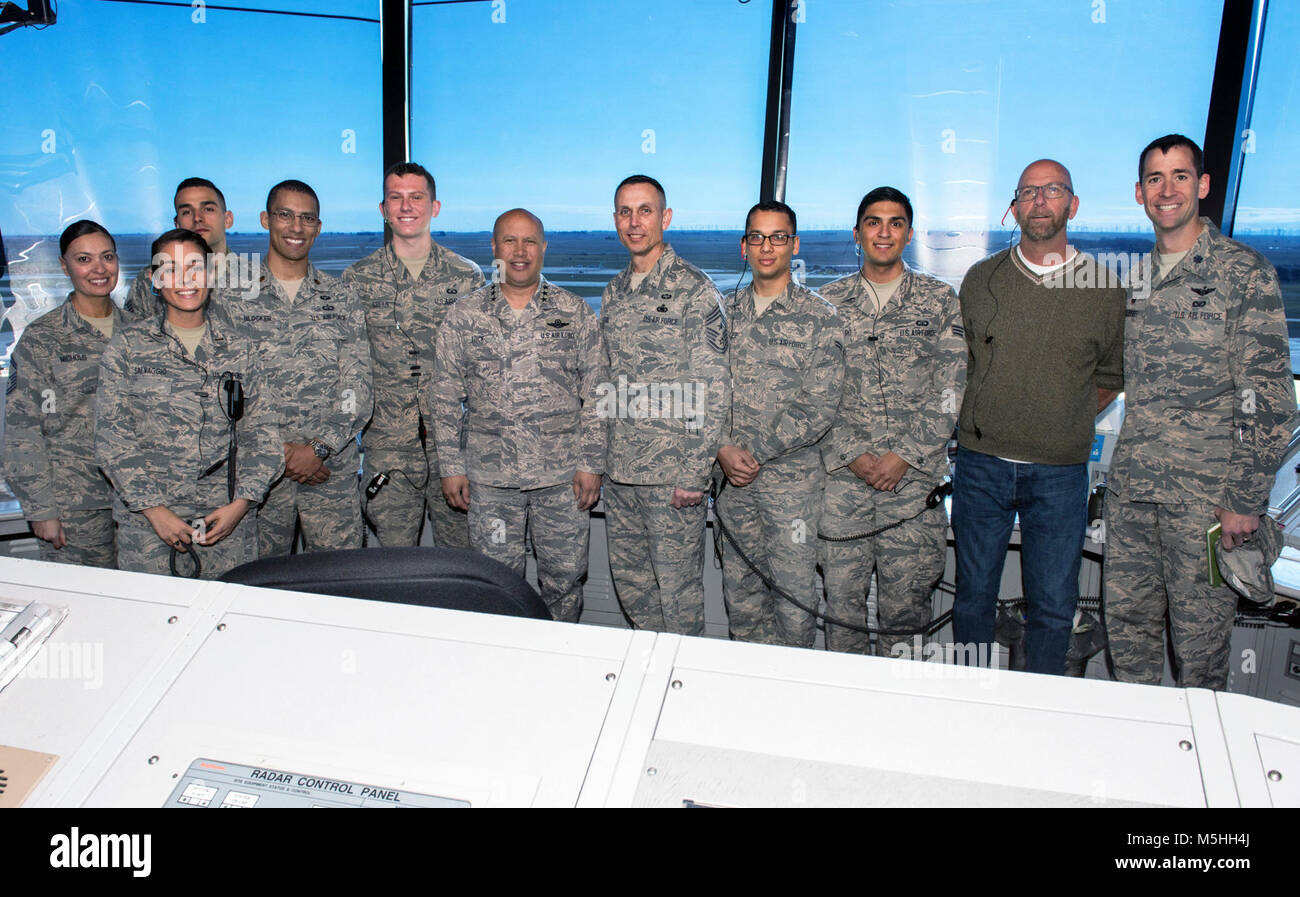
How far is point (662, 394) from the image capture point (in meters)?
2.58

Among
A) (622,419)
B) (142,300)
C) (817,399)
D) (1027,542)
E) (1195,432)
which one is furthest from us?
(142,300)

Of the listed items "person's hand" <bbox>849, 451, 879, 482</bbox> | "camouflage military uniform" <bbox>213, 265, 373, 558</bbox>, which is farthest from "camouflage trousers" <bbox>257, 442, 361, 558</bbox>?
"person's hand" <bbox>849, 451, 879, 482</bbox>

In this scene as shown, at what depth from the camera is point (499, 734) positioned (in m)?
0.93

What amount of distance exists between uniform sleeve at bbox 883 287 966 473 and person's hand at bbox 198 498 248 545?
1854mm

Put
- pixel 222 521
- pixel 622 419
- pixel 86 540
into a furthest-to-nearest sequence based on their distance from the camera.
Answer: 1. pixel 86 540
2. pixel 622 419
3. pixel 222 521

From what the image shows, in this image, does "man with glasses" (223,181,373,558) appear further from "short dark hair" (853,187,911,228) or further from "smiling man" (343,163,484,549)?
"short dark hair" (853,187,911,228)

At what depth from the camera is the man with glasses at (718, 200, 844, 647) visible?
2.50 meters

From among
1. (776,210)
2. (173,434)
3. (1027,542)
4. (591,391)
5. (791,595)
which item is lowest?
(791,595)

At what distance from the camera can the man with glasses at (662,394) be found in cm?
254

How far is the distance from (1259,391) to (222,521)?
264cm

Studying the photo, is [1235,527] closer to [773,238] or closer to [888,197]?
[888,197]

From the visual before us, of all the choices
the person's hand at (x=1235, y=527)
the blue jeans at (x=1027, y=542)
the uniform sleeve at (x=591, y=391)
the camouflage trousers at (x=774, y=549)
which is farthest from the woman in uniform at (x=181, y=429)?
the person's hand at (x=1235, y=527)

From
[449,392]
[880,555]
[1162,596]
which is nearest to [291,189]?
[449,392]
